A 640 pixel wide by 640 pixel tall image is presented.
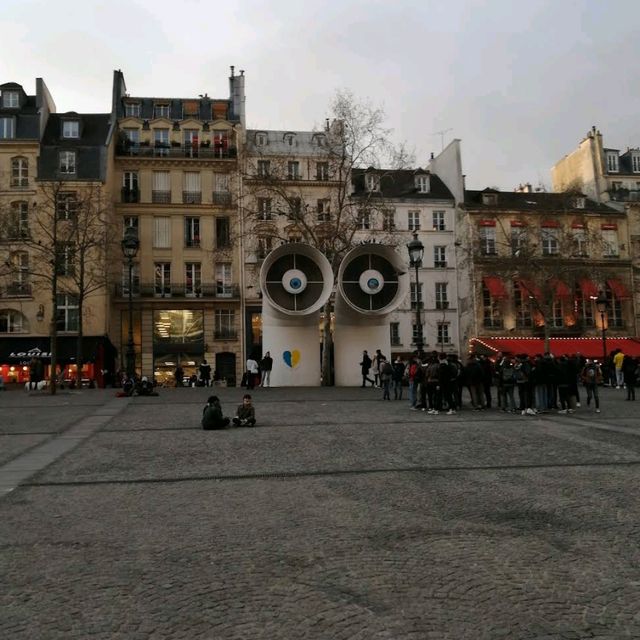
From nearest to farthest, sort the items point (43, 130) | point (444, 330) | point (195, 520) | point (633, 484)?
point (195, 520), point (633, 484), point (43, 130), point (444, 330)

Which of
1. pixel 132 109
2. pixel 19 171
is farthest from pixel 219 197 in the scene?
pixel 19 171

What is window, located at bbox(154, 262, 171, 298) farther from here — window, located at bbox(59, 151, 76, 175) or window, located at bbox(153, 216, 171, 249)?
window, located at bbox(59, 151, 76, 175)

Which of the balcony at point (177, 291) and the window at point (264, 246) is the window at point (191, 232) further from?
the window at point (264, 246)

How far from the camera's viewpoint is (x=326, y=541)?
601 cm

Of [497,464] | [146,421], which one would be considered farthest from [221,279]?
[497,464]

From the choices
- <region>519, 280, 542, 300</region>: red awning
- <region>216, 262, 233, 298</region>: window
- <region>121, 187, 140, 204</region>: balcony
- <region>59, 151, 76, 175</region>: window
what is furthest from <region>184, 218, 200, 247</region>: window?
<region>519, 280, 542, 300</region>: red awning

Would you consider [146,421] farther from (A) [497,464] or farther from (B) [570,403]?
(B) [570,403]

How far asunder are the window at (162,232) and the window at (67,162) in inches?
248

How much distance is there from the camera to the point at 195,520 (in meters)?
6.86

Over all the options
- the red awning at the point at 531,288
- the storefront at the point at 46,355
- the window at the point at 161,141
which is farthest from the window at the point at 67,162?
the red awning at the point at 531,288

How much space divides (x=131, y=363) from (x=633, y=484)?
20724 millimetres

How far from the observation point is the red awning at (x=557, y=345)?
47.8m

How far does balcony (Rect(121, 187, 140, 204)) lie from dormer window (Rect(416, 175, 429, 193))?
21.3m

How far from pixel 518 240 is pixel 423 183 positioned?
9980mm
